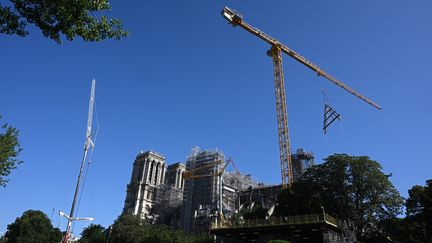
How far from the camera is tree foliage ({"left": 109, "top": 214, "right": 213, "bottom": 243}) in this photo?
67.4 m

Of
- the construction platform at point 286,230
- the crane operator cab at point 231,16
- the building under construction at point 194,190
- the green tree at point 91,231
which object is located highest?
the crane operator cab at point 231,16

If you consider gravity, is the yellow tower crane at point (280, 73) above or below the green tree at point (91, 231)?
above

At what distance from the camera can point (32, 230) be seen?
284ft

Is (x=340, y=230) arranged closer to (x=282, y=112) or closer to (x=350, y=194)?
(x=350, y=194)

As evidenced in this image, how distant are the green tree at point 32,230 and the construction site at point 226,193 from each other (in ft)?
113

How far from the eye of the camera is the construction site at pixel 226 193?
48.3 m

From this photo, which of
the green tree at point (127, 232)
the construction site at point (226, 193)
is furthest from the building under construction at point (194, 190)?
the green tree at point (127, 232)

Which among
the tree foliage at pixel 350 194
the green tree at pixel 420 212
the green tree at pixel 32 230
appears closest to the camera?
the green tree at pixel 420 212

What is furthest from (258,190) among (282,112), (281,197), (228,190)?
(281,197)

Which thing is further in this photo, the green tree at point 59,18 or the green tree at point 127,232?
the green tree at point 127,232

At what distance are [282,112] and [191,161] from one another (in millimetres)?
44293

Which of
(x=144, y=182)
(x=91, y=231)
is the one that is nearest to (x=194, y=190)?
(x=144, y=182)

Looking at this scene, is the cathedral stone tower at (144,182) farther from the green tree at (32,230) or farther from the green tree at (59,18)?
the green tree at (59,18)

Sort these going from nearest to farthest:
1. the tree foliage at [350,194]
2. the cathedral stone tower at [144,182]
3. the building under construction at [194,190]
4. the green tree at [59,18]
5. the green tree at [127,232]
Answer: the green tree at [59,18] < the tree foliage at [350,194] < the green tree at [127,232] < the building under construction at [194,190] < the cathedral stone tower at [144,182]
